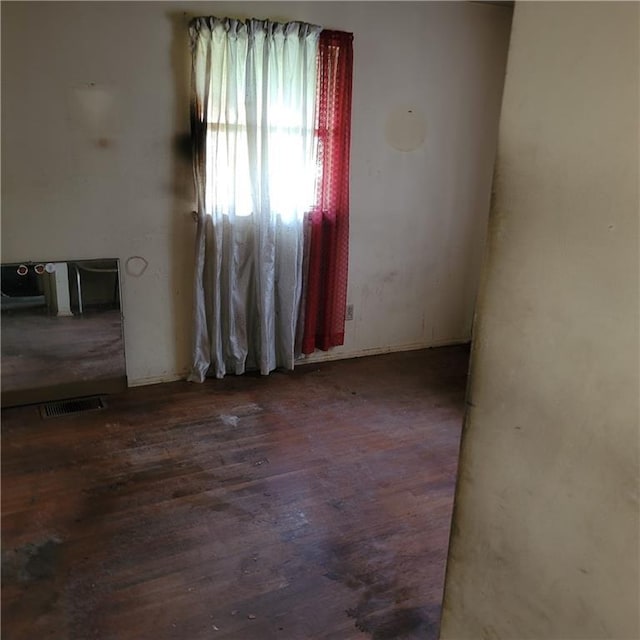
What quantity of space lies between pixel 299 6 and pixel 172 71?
2.50ft

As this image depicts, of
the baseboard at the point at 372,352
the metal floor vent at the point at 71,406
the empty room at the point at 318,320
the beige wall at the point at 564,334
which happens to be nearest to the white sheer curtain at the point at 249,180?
the empty room at the point at 318,320

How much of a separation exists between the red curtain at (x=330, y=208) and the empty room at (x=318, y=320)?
2 cm

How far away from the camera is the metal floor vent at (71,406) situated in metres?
2.57

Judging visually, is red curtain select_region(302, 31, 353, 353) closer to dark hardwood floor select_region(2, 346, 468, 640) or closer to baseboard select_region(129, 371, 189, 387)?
dark hardwood floor select_region(2, 346, 468, 640)

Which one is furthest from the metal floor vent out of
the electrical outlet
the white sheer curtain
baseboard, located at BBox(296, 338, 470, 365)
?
the electrical outlet

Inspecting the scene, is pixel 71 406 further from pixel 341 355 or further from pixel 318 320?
pixel 341 355

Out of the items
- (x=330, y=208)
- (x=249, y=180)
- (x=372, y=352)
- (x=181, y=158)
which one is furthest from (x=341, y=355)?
(x=181, y=158)

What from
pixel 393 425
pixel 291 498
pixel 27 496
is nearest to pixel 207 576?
pixel 291 498

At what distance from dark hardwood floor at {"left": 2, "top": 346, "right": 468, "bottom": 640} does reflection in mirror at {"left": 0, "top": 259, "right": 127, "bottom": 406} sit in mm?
188

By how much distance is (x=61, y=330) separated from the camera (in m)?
2.78

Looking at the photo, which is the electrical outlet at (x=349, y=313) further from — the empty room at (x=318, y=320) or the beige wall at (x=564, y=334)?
the beige wall at (x=564, y=334)

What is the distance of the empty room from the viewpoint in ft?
2.24

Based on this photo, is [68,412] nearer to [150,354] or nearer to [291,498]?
[150,354]

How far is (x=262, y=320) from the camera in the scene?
10.3 ft
